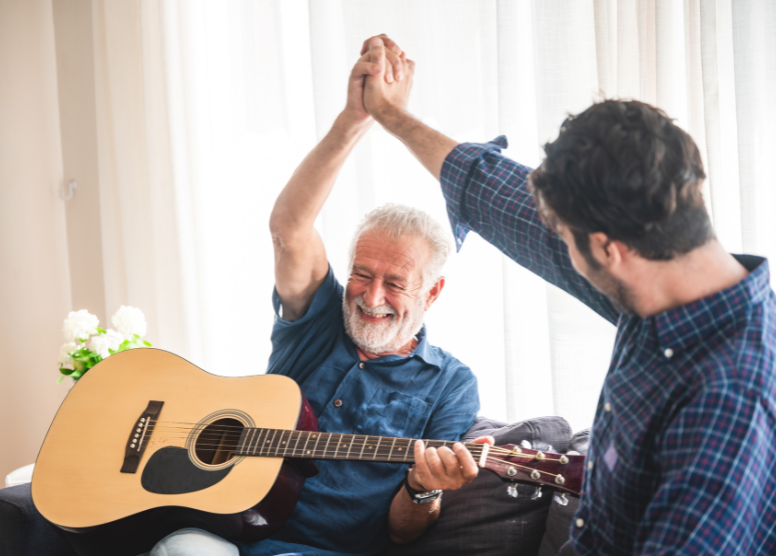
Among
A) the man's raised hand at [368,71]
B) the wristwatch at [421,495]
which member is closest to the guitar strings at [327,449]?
the wristwatch at [421,495]

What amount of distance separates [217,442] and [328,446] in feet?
0.97

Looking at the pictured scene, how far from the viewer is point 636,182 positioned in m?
0.75

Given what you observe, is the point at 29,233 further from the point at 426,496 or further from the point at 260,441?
the point at 426,496

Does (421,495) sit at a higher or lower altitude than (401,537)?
higher

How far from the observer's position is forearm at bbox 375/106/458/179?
48.8 inches

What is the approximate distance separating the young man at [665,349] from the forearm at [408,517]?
57 cm

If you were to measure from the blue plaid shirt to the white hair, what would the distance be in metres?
0.83

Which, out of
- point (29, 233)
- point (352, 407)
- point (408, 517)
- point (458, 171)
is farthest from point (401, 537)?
point (29, 233)

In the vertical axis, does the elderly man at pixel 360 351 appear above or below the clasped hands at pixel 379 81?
below

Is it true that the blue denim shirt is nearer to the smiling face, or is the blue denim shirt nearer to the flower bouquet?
the smiling face

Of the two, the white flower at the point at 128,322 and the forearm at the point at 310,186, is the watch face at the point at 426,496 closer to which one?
the forearm at the point at 310,186

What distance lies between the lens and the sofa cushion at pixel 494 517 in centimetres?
141

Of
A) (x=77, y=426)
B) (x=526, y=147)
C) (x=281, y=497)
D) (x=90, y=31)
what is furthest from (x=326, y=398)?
(x=90, y=31)

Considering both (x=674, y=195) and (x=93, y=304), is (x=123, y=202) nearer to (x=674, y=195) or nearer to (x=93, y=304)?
(x=93, y=304)
